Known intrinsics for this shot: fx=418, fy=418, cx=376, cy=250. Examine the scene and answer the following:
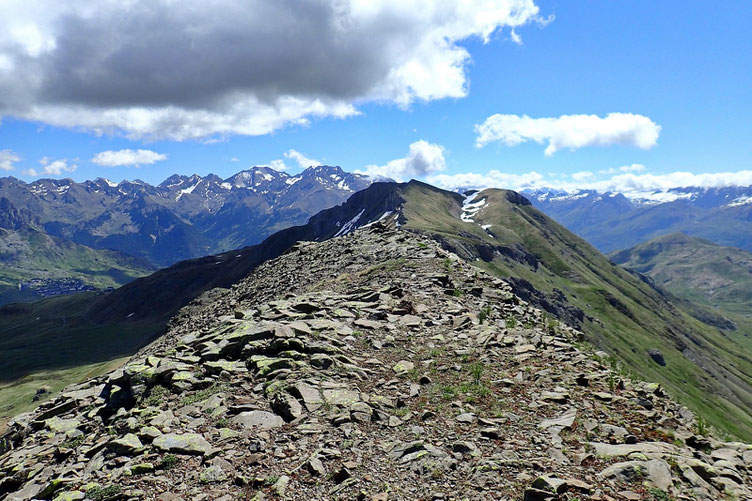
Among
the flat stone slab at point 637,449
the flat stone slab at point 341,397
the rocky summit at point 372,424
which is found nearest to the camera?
the rocky summit at point 372,424

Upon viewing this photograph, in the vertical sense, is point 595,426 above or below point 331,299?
below

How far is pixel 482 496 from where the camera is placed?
441 inches

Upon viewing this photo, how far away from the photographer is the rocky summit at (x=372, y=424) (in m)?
11.8

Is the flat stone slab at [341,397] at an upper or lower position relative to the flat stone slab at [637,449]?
upper

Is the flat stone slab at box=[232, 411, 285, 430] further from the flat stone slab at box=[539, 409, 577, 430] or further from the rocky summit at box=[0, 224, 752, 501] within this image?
the flat stone slab at box=[539, 409, 577, 430]

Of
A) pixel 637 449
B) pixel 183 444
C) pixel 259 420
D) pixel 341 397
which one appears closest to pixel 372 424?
pixel 341 397

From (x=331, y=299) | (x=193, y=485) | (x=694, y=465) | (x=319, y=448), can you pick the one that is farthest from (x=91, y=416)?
(x=694, y=465)

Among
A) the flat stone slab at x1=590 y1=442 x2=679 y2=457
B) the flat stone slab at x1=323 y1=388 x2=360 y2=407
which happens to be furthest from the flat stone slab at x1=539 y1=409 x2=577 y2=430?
the flat stone slab at x1=323 y1=388 x2=360 y2=407

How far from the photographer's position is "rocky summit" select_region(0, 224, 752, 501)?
11.8m

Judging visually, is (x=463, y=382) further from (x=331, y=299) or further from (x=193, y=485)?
(x=331, y=299)

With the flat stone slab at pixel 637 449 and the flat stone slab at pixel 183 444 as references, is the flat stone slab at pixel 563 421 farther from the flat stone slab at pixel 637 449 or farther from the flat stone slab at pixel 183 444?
the flat stone slab at pixel 183 444

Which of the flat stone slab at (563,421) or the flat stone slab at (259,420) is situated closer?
the flat stone slab at (563,421)

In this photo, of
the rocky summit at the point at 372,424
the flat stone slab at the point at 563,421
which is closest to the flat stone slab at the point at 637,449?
the rocky summit at the point at 372,424

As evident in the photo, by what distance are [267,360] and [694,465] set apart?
15.7 meters
